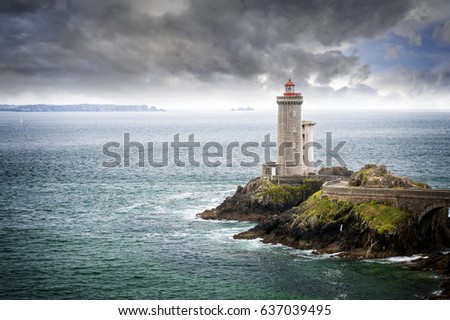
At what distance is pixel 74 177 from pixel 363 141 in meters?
91.2

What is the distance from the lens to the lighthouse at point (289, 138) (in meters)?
Answer: 72.7

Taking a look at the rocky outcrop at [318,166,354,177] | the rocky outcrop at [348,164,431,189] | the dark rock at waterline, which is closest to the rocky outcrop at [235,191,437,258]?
the rocky outcrop at [348,164,431,189]

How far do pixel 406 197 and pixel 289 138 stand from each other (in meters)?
22.0

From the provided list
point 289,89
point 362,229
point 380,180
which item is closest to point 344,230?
point 362,229

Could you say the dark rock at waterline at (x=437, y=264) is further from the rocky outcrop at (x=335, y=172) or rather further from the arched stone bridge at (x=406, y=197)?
the rocky outcrop at (x=335, y=172)

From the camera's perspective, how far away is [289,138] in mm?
73562

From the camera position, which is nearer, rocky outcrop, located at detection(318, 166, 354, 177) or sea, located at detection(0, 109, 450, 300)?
sea, located at detection(0, 109, 450, 300)

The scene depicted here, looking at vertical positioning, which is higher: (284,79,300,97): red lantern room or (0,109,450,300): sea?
(284,79,300,97): red lantern room

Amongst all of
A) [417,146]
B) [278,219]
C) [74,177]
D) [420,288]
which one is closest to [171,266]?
[278,219]

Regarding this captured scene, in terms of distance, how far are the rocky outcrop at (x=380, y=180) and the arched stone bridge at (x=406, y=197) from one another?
59.1 inches

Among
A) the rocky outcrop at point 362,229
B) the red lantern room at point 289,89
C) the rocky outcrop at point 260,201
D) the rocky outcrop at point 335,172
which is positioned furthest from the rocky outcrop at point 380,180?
the rocky outcrop at point 335,172

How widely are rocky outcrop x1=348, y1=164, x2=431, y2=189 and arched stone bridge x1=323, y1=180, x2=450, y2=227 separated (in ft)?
4.93

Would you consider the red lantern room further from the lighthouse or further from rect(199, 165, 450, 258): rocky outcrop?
rect(199, 165, 450, 258): rocky outcrop

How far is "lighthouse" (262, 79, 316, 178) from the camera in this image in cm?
7269
